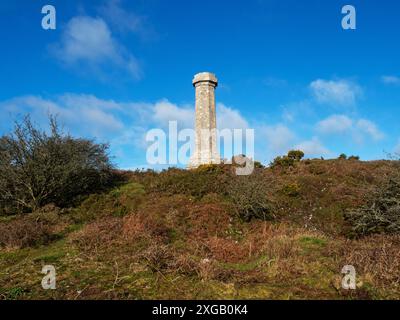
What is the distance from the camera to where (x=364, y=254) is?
24.3 ft

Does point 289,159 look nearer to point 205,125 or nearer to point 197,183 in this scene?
point 205,125

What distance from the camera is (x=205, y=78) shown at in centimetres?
2522

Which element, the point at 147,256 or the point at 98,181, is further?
the point at 98,181

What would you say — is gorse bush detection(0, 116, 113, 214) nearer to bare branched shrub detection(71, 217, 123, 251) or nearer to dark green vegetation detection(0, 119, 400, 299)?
dark green vegetation detection(0, 119, 400, 299)

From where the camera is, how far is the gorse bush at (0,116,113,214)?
51.7ft

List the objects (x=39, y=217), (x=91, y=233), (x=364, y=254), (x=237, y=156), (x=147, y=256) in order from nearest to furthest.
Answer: (x=364, y=254) < (x=147, y=256) < (x=91, y=233) < (x=39, y=217) < (x=237, y=156)

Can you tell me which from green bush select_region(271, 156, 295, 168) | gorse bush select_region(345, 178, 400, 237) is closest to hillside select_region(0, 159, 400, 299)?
gorse bush select_region(345, 178, 400, 237)

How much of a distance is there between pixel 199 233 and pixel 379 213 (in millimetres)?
6427

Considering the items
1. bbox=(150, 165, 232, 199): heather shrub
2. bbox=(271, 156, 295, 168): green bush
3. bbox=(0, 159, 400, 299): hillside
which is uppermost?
bbox=(271, 156, 295, 168): green bush

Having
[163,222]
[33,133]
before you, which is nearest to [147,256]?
[163,222]

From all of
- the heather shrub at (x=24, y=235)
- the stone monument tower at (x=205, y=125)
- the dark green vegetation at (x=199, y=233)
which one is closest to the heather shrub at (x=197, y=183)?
the dark green vegetation at (x=199, y=233)

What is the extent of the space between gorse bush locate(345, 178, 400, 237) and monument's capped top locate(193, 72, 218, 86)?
1598cm
